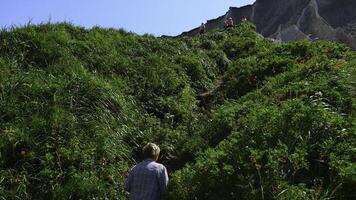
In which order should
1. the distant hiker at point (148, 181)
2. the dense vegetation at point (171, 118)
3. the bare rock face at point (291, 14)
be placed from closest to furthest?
the dense vegetation at point (171, 118), the distant hiker at point (148, 181), the bare rock face at point (291, 14)

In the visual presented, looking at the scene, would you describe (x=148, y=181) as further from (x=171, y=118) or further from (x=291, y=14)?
(x=291, y=14)

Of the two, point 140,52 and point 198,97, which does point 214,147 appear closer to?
point 198,97

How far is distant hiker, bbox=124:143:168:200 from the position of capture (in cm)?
840

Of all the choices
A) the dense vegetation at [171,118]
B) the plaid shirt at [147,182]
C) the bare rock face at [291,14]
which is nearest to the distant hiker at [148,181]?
the plaid shirt at [147,182]

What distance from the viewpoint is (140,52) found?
1673cm

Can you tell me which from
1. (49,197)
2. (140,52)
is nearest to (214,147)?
(49,197)

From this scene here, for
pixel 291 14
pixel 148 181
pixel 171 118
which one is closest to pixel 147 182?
pixel 148 181

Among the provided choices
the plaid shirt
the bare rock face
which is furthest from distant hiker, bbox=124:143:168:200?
the bare rock face

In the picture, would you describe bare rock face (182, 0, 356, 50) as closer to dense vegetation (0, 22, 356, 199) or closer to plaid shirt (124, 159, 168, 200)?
dense vegetation (0, 22, 356, 199)

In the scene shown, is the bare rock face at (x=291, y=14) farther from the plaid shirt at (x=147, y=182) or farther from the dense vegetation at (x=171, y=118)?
the plaid shirt at (x=147, y=182)

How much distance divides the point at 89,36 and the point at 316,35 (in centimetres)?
3725

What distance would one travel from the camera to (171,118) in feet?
43.2

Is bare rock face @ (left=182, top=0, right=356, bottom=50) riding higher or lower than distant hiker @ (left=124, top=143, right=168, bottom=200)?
higher

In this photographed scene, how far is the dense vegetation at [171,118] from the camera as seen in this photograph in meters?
8.23
